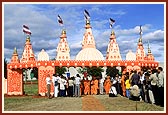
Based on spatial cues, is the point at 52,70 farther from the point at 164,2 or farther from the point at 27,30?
the point at 164,2

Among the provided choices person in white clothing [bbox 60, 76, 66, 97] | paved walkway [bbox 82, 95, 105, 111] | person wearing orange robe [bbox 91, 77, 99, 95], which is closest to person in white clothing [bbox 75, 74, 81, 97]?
person in white clothing [bbox 60, 76, 66, 97]

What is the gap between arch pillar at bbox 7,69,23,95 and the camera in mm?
18417

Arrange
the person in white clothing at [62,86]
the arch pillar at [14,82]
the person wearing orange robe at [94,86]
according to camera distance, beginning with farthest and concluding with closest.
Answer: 1. the arch pillar at [14,82]
2. the person wearing orange robe at [94,86]
3. the person in white clothing at [62,86]

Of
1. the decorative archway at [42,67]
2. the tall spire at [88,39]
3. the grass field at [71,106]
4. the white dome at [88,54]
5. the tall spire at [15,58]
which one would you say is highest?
the tall spire at [88,39]

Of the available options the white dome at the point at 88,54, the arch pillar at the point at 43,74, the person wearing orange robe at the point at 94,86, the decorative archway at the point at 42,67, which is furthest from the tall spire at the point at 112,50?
the arch pillar at the point at 43,74

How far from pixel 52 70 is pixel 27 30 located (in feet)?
7.63

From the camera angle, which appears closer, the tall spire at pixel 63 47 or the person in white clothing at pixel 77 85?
the person in white clothing at pixel 77 85

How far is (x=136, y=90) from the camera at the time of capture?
12.5 meters

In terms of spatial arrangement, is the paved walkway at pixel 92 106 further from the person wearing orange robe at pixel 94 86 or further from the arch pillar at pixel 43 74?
the person wearing orange robe at pixel 94 86

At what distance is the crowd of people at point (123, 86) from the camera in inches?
443

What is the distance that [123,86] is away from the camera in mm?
15656

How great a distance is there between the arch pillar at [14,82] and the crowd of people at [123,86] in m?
3.15

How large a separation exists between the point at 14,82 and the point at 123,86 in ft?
18.9

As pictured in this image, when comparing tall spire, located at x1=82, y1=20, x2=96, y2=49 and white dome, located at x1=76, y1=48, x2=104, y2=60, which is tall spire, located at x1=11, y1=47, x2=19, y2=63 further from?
white dome, located at x1=76, y1=48, x2=104, y2=60
